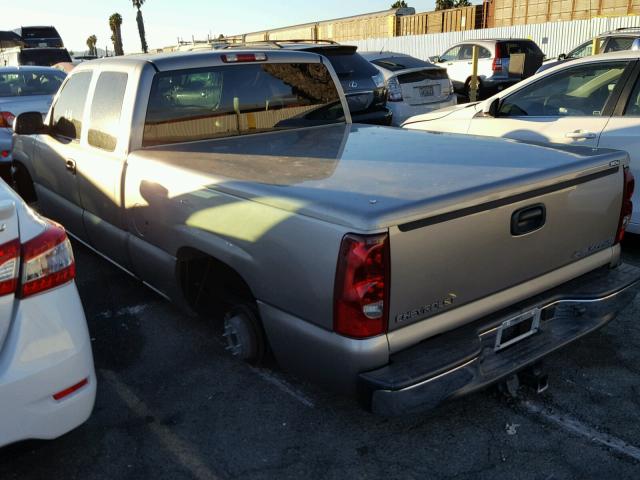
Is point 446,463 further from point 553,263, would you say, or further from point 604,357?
point 604,357

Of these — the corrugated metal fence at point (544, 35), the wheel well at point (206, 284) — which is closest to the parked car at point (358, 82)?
the wheel well at point (206, 284)

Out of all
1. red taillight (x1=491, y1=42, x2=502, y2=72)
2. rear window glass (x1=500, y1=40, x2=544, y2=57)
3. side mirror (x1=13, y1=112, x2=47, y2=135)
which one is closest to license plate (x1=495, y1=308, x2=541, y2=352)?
side mirror (x1=13, y1=112, x2=47, y2=135)

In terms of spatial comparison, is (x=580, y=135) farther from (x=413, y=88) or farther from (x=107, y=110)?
(x=413, y=88)

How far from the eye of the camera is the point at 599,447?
266 centimetres

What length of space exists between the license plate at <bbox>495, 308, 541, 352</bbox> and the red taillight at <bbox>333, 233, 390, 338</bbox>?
0.64 m

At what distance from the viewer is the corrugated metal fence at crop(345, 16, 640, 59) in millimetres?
24734

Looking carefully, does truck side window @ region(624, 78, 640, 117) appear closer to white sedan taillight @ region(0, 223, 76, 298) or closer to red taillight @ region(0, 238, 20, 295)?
white sedan taillight @ region(0, 223, 76, 298)

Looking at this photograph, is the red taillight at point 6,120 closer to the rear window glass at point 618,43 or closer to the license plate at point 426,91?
the license plate at point 426,91

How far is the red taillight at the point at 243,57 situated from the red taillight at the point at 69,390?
2.48 meters

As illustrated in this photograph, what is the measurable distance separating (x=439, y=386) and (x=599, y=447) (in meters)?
0.92

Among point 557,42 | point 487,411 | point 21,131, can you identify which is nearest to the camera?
point 487,411

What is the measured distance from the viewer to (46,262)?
86.6 inches

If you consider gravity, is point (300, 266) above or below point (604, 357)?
above

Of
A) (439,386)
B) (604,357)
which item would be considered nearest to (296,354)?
(439,386)
